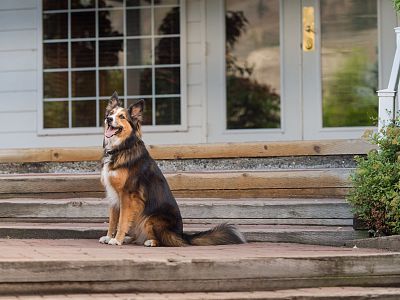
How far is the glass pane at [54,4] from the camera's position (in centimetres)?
980

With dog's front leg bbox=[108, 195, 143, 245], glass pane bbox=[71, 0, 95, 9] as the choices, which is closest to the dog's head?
→ dog's front leg bbox=[108, 195, 143, 245]

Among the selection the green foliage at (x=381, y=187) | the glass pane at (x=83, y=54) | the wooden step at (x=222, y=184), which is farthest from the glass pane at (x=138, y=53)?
the green foliage at (x=381, y=187)

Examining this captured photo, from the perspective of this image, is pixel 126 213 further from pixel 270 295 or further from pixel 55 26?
pixel 55 26

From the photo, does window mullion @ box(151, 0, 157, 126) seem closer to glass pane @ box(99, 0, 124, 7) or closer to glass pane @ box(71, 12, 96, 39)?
glass pane @ box(99, 0, 124, 7)

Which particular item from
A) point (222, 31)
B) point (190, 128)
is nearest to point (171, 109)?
point (190, 128)

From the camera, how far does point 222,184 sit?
7.26m

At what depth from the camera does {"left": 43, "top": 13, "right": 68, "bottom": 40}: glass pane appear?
977 centimetres

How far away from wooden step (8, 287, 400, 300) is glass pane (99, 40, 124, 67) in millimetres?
5294

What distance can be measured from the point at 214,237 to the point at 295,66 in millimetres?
3771

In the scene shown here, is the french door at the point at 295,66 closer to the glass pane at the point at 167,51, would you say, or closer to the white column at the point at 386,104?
the glass pane at the point at 167,51

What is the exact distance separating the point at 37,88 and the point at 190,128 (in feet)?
6.26

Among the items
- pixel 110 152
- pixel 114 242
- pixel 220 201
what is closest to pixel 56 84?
pixel 220 201

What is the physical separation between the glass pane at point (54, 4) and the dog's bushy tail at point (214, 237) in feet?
15.6

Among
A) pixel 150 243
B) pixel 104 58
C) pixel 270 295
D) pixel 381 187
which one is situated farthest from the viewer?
pixel 104 58
